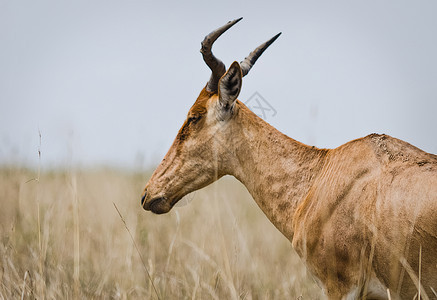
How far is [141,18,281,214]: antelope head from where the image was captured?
479 centimetres

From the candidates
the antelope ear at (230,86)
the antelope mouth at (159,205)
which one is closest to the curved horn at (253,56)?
the antelope ear at (230,86)

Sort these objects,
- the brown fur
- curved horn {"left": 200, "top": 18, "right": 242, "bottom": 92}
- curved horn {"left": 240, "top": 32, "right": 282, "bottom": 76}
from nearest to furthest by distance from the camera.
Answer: the brown fur, curved horn {"left": 200, "top": 18, "right": 242, "bottom": 92}, curved horn {"left": 240, "top": 32, "right": 282, "bottom": 76}

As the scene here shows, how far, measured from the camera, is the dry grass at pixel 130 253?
4.84 meters

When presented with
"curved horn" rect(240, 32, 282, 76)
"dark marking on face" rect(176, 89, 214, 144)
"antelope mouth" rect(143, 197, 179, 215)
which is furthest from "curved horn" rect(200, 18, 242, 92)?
"antelope mouth" rect(143, 197, 179, 215)

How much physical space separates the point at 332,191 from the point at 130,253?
2.83 metres

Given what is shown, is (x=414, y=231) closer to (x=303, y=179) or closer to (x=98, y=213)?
(x=303, y=179)

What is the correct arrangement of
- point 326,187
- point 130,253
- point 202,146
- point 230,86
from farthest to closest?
1. point 130,253
2. point 202,146
3. point 230,86
4. point 326,187

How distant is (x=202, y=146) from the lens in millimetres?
4820

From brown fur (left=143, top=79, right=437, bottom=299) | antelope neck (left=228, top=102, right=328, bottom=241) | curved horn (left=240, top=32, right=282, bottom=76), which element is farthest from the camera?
curved horn (left=240, top=32, right=282, bottom=76)

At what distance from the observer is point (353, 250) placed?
12.4 feet

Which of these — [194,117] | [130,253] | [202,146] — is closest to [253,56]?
[194,117]

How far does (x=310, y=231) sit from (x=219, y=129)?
4.41 ft

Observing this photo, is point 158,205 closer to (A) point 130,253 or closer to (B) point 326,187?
(A) point 130,253

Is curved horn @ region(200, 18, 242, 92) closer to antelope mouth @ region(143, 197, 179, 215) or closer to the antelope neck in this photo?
the antelope neck
